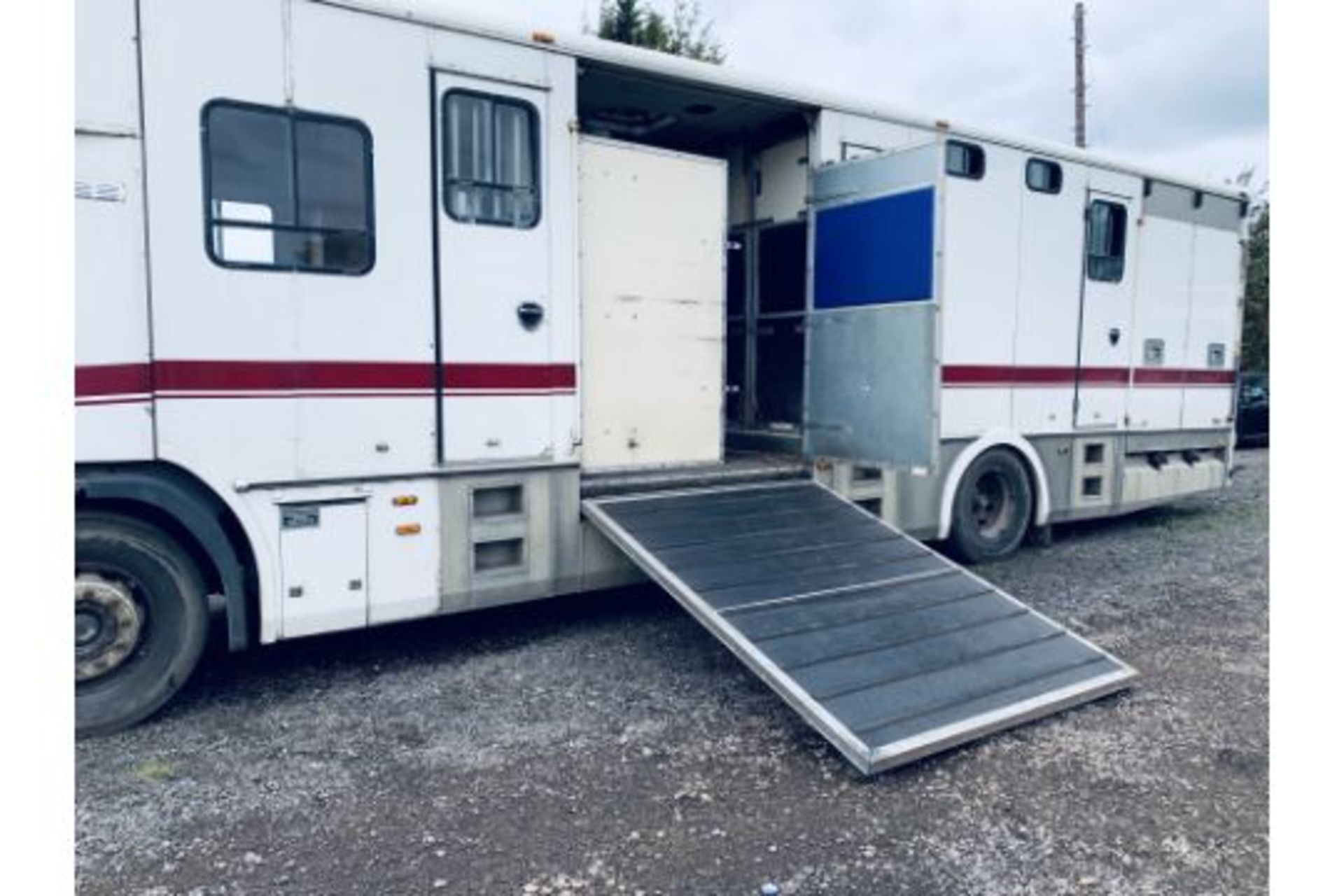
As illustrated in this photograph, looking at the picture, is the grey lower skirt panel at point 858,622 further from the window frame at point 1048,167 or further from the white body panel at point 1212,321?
the white body panel at point 1212,321

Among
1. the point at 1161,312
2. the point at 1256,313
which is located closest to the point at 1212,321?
the point at 1161,312

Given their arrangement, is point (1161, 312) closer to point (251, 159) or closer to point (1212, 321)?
point (1212, 321)

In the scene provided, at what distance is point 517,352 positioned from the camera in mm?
4738

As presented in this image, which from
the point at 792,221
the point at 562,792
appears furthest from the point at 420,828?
the point at 792,221

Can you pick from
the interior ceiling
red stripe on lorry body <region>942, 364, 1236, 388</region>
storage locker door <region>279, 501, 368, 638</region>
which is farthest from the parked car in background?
storage locker door <region>279, 501, 368, 638</region>

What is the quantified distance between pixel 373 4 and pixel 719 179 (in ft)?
7.58

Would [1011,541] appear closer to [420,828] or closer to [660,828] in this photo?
[660,828]

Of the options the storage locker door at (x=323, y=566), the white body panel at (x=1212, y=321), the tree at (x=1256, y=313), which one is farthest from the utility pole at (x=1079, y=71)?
the storage locker door at (x=323, y=566)

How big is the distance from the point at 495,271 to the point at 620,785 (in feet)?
8.38

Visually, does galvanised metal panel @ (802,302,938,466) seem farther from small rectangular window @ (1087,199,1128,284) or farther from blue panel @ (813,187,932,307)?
small rectangular window @ (1087,199,1128,284)

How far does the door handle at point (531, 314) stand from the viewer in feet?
15.5

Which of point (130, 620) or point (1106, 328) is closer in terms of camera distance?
point (130, 620)

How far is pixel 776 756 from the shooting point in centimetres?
377

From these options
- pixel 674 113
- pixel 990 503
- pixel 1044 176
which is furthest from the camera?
pixel 990 503
